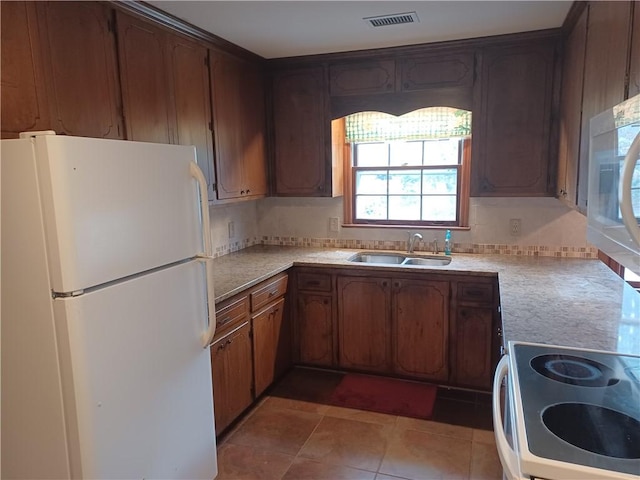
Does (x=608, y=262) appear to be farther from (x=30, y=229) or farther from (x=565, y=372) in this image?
(x=30, y=229)

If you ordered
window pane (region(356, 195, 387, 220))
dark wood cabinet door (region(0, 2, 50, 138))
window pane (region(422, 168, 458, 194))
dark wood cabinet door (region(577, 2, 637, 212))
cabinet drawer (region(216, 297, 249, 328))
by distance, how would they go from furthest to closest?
window pane (region(356, 195, 387, 220)) < window pane (region(422, 168, 458, 194)) < cabinet drawer (region(216, 297, 249, 328)) < dark wood cabinet door (region(0, 2, 50, 138)) < dark wood cabinet door (region(577, 2, 637, 212))

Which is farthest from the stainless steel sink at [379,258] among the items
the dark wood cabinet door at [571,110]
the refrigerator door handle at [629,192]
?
the refrigerator door handle at [629,192]

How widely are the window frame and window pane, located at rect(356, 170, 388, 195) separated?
3cm

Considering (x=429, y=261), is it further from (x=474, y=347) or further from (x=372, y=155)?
(x=372, y=155)

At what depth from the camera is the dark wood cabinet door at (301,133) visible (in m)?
3.43

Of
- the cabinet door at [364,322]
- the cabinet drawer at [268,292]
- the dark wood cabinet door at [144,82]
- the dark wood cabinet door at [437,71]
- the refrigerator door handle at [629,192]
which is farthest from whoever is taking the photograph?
the cabinet door at [364,322]

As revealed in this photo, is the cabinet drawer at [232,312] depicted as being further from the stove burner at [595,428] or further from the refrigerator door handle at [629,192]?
the refrigerator door handle at [629,192]

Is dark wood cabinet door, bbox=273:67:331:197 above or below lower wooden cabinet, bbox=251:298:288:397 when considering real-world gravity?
above

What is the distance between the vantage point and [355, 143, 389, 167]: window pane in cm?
365

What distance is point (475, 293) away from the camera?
2.92m

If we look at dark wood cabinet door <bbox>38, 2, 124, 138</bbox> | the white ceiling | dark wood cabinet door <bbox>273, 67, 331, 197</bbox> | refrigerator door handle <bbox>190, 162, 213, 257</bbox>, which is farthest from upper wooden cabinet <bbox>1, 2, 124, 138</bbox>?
dark wood cabinet door <bbox>273, 67, 331, 197</bbox>

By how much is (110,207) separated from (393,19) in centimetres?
192

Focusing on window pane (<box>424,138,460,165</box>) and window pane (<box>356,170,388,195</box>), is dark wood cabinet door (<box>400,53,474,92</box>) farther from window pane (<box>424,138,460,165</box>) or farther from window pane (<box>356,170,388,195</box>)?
window pane (<box>356,170,388,195</box>)

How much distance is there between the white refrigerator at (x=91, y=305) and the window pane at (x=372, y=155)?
209 centimetres
